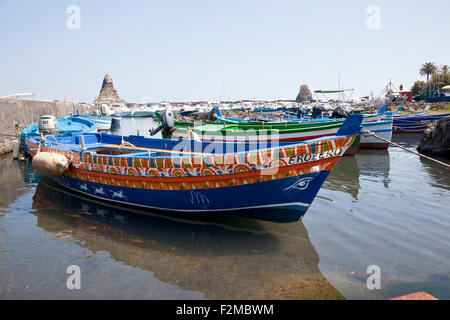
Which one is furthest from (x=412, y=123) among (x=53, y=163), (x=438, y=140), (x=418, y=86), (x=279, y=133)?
(x=418, y=86)

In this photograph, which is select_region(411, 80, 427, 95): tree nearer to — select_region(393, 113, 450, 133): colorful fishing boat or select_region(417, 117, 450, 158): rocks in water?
select_region(393, 113, 450, 133): colorful fishing boat

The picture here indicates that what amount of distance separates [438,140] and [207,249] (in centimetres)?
1503

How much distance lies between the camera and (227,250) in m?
5.61

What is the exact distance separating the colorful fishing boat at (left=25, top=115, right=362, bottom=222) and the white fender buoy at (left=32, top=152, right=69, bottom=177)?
0.89 metres

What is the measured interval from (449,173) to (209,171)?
10.6 metres

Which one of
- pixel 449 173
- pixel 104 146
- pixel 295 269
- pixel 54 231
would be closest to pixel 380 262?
pixel 295 269

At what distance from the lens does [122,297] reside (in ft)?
14.0

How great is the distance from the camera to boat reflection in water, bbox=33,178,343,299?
453 cm

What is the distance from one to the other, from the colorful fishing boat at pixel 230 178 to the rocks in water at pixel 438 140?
12475 mm

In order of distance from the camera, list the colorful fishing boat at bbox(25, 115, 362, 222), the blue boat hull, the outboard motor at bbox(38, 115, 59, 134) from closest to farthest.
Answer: the colorful fishing boat at bbox(25, 115, 362, 222), the blue boat hull, the outboard motor at bbox(38, 115, 59, 134)

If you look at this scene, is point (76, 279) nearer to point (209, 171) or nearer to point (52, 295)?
point (52, 295)

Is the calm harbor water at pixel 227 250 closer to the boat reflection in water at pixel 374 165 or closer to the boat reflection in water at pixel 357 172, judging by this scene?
the boat reflection in water at pixel 357 172

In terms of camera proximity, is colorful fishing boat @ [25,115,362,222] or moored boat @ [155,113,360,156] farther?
moored boat @ [155,113,360,156]

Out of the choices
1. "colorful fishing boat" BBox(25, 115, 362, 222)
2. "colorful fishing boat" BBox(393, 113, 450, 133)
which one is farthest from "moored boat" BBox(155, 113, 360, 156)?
"colorful fishing boat" BBox(393, 113, 450, 133)
